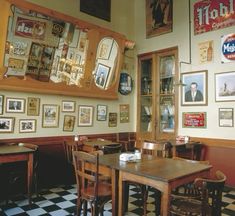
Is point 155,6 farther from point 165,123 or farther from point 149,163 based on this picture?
point 149,163

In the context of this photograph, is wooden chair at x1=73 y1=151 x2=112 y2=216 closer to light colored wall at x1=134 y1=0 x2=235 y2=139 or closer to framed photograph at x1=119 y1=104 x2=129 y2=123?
light colored wall at x1=134 y1=0 x2=235 y2=139

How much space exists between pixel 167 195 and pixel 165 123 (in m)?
3.59

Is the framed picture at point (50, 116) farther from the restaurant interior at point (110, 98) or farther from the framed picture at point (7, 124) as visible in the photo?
the framed picture at point (7, 124)

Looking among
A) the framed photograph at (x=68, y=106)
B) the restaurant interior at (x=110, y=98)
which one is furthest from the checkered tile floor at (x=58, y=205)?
the framed photograph at (x=68, y=106)

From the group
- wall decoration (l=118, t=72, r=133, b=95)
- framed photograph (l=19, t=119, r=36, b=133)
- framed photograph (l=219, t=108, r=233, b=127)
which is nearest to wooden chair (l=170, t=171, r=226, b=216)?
framed photograph (l=219, t=108, r=233, b=127)

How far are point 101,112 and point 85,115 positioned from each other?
0.43m

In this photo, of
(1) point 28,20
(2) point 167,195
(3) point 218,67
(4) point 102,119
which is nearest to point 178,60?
(3) point 218,67

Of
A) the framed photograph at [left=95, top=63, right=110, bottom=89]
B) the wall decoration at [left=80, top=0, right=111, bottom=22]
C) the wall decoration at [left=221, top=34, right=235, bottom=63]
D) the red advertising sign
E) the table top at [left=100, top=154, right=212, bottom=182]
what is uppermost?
the wall decoration at [left=80, top=0, right=111, bottom=22]

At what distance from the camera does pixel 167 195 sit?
2.12 meters

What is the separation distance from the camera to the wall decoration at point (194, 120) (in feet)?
16.0

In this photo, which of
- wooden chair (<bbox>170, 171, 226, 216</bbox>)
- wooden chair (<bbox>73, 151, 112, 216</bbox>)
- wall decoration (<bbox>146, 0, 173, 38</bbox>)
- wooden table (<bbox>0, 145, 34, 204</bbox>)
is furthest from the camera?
wall decoration (<bbox>146, 0, 173, 38</bbox>)

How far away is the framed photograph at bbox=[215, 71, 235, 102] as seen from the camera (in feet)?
→ 14.7

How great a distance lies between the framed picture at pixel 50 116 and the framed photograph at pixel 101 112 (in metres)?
1.00

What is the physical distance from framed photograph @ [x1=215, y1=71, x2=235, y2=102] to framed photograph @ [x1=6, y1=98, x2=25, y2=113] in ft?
11.4
